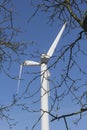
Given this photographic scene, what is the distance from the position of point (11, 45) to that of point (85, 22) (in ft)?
17.2

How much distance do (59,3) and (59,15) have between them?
0.93 metres

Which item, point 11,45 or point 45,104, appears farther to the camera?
point 45,104

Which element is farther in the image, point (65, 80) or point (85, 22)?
point (65, 80)

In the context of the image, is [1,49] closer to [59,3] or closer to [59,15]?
[59,15]

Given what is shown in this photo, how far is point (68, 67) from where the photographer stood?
626cm

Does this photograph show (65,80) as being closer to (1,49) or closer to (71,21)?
(71,21)

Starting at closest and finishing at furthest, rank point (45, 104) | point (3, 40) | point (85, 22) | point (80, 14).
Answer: point (85, 22), point (80, 14), point (3, 40), point (45, 104)

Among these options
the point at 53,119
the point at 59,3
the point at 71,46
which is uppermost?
the point at 59,3

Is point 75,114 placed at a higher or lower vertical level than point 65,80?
lower

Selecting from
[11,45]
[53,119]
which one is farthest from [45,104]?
[53,119]

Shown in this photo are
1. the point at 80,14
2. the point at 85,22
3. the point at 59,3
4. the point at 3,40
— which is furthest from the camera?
the point at 3,40

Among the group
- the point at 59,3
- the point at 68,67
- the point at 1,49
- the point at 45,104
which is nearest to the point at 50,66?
the point at 68,67

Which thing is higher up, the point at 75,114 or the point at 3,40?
the point at 3,40

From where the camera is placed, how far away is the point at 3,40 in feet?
32.1
